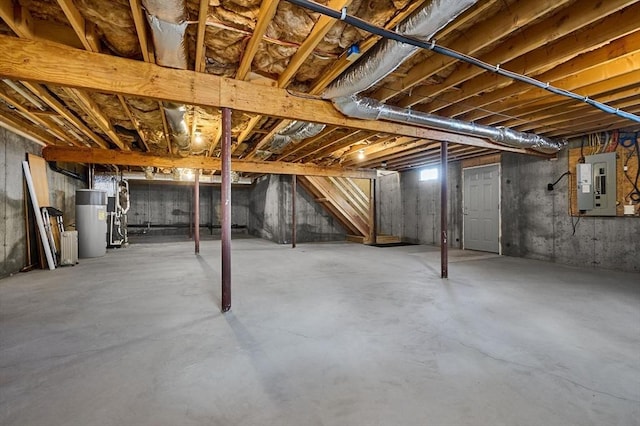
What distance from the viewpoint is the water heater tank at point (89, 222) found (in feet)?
18.5

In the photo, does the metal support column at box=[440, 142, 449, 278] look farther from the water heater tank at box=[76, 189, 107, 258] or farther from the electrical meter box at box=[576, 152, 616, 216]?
the water heater tank at box=[76, 189, 107, 258]

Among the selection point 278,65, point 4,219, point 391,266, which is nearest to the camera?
point 278,65

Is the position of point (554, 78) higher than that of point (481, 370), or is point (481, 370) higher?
point (554, 78)

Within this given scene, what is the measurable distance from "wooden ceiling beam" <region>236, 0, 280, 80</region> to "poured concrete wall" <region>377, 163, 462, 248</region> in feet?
20.1

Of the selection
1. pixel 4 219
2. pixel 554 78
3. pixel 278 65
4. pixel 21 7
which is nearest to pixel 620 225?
pixel 554 78

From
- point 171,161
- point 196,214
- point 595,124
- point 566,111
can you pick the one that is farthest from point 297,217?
point 595,124

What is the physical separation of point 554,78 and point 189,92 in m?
3.36

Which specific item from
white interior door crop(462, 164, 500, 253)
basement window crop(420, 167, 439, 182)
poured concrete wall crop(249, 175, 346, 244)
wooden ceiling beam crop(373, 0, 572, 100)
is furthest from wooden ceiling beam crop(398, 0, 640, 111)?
poured concrete wall crop(249, 175, 346, 244)

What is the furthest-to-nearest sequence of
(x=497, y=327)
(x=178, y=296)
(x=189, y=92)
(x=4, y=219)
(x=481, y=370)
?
(x=4, y=219), (x=178, y=296), (x=189, y=92), (x=497, y=327), (x=481, y=370)

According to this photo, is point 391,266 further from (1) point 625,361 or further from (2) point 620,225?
(2) point 620,225

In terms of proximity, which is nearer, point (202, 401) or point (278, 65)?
point (202, 401)

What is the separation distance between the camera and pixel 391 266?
4785mm

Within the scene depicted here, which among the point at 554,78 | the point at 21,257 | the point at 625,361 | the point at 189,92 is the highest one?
the point at 554,78

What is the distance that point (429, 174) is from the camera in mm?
7820
